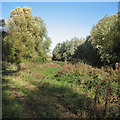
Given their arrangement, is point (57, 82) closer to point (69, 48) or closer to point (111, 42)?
point (111, 42)

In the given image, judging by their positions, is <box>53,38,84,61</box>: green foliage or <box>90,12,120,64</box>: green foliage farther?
<box>53,38,84,61</box>: green foliage

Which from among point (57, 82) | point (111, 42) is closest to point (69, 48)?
point (111, 42)

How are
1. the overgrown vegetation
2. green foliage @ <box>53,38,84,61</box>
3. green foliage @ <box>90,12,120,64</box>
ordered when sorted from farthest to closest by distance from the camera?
green foliage @ <box>53,38,84,61</box> → green foliage @ <box>90,12,120,64</box> → the overgrown vegetation

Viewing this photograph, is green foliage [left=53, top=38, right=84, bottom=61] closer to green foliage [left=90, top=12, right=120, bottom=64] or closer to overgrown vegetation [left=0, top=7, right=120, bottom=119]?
overgrown vegetation [left=0, top=7, right=120, bottom=119]

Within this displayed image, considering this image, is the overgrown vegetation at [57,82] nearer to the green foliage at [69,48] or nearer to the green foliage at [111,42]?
the green foliage at [111,42]

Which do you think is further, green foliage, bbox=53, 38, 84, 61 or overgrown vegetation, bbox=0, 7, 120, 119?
green foliage, bbox=53, 38, 84, 61

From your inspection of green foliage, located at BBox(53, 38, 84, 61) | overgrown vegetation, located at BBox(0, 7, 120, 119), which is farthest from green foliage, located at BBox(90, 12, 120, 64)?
green foliage, located at BBox(53, 38, 84, 61)

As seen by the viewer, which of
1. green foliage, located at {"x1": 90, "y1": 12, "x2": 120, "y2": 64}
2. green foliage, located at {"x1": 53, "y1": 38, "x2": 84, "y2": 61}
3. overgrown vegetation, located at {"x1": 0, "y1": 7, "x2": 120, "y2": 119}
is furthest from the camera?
green foliage, located at {"x1": 53, "y1": 38, "x2": 84, "y2": 61}

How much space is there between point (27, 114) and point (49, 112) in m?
1.08

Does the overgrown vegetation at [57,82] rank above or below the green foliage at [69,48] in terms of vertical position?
below

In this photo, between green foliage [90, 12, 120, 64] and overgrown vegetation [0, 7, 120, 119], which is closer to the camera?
overgrown vegetation [0, 7, 120, 119]

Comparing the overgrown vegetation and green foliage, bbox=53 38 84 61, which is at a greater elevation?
green foliage, bbox=53 38 84 61

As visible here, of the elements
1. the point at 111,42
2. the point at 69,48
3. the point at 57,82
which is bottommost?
the point at 57,82

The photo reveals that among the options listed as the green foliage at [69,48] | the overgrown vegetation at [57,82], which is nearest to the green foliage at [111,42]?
the overgrown vegetation at [57,82]
